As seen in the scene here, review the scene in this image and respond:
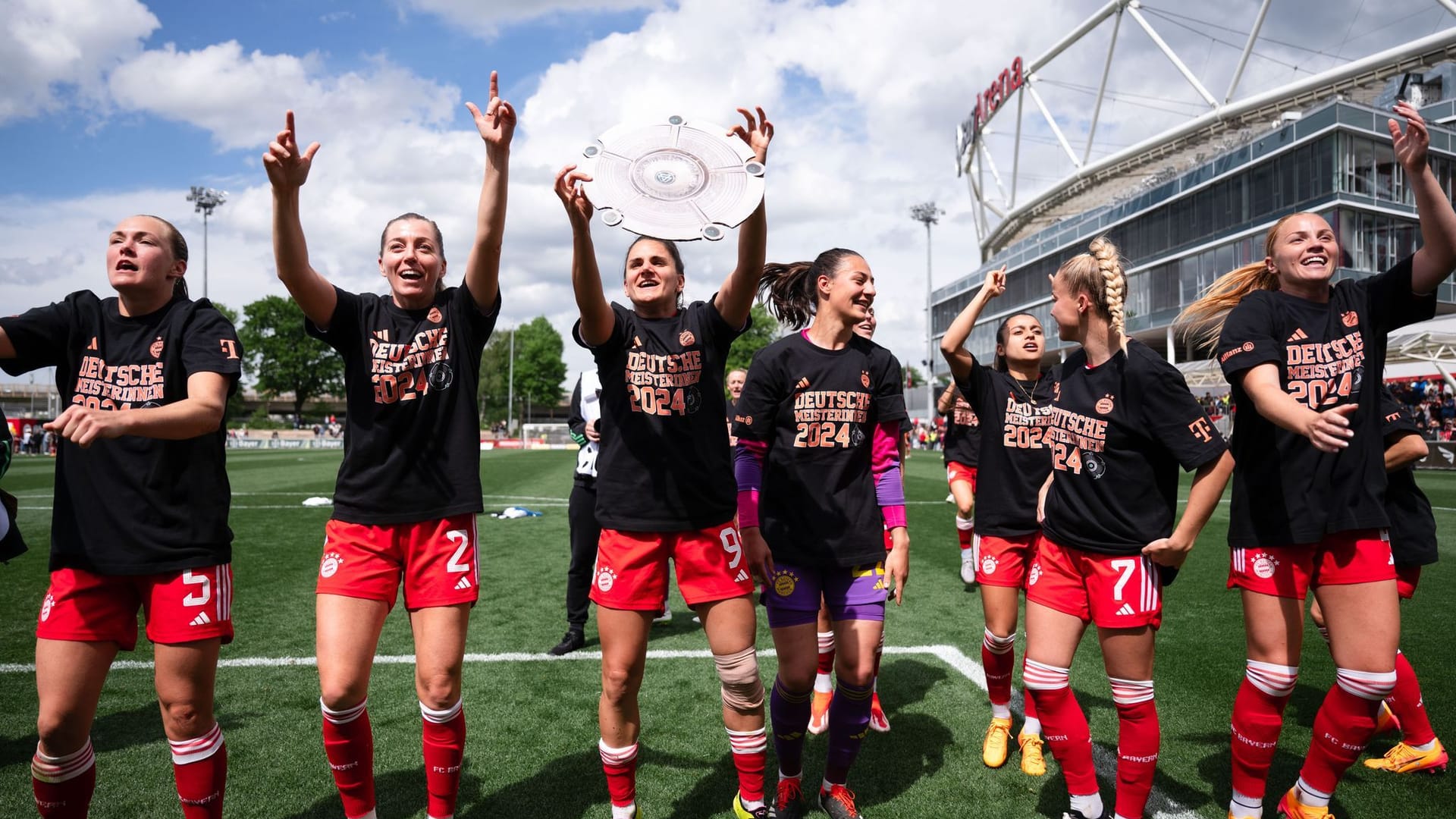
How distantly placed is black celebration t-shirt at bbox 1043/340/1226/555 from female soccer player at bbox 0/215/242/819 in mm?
3117

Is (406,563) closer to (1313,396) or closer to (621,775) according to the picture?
(621,775)

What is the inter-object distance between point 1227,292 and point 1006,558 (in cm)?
164

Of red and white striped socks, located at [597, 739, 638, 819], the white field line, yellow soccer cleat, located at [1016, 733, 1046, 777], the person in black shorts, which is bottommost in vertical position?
the white field line

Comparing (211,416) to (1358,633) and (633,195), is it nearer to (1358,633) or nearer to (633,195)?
(633,195)

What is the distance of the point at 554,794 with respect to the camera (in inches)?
148

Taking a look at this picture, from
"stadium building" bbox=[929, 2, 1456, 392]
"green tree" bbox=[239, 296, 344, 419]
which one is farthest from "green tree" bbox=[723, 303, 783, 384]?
"green tree" bbox=[239, 296, 344, 419]

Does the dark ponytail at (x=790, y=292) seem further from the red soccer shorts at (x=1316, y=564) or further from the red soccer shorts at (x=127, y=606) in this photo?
the red soccer shorts at (x=127, y=606)

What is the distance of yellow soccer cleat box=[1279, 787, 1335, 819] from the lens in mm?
3295

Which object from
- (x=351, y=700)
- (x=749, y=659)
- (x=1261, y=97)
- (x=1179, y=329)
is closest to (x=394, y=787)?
(x=351, y=700)

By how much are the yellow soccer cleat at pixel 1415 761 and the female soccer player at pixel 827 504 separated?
2.42 meters

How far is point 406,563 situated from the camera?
3213mm

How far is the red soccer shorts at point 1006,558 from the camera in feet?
14.7

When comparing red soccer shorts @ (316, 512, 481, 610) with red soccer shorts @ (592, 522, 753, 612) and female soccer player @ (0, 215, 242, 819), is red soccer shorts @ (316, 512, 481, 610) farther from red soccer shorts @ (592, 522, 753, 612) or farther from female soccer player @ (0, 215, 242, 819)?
red soccer shorts @ (592, 522, 753, 612)

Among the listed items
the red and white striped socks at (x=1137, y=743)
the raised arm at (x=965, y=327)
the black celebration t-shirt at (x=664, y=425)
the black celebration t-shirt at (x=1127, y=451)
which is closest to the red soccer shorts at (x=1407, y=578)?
the black celebration t-shirt at (x=1127, y=451)
